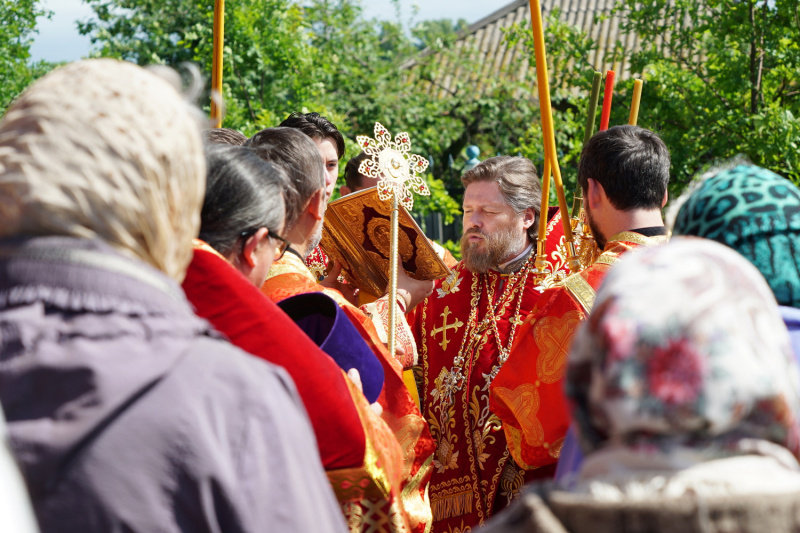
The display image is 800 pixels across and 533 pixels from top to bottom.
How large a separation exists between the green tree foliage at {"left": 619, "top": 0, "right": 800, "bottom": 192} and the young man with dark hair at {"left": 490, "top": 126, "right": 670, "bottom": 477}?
111 inches

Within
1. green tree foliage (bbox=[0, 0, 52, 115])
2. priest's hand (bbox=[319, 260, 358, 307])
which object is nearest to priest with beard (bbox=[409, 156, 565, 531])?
priest's hand (bbox=[319, 260, 358, 307])

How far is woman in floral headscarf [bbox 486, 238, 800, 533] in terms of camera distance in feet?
3.41

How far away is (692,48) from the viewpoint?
648 centimetres

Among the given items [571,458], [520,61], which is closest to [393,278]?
[571,458]

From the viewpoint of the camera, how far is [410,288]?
3475 mm

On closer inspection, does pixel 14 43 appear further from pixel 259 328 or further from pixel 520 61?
pixel 259 328

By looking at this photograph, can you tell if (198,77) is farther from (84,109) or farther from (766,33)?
(766,33)

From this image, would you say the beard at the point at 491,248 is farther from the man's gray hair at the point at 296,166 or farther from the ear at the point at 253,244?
the ear at the point at 253,244

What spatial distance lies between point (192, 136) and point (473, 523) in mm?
2671

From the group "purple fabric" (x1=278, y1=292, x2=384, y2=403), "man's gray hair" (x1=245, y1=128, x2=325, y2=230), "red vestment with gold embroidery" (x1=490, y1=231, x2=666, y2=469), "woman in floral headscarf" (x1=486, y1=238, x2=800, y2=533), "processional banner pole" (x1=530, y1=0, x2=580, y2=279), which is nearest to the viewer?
"woman in floral headscarf" (x1=486, y1=238, x2=800, y2=533)

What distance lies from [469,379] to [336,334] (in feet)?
5.04

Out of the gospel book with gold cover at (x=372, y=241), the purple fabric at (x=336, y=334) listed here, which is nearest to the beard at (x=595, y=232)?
the gospel book with gold cover at (x=372, y=241)

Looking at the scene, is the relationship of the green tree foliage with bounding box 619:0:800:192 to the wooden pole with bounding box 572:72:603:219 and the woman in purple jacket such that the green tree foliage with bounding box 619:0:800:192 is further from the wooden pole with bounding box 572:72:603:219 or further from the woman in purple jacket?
the woman in purple jacket

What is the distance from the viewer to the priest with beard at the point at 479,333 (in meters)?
3.65
